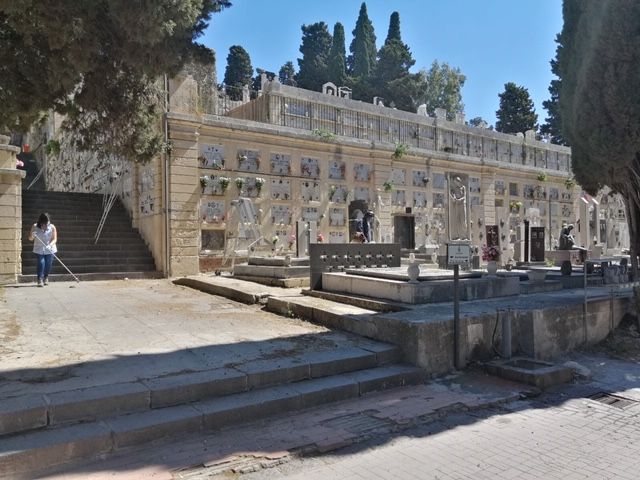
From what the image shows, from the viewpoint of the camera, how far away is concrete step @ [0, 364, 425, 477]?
3221 mm

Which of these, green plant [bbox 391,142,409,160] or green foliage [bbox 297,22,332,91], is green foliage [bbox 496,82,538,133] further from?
green plant [bbox 391,142,409,160]

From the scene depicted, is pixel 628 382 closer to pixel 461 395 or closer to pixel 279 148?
pixel 461 395

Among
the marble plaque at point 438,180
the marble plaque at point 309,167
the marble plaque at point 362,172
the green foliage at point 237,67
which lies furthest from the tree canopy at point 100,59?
the green foliage at point 237,67

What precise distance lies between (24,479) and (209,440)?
1194 millimetres

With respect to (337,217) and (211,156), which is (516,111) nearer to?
(337,217)

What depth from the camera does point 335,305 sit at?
7801 millimetres

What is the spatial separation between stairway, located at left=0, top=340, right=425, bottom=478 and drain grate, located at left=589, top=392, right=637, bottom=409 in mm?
1792

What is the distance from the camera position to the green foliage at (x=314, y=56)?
52062mm

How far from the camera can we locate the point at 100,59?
591cm

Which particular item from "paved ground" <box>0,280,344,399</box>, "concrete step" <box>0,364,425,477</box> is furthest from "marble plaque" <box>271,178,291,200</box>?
"concrete step" <box>0,364,425,477</box>

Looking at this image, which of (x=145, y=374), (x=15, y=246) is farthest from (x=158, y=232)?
(x=145, y=374)

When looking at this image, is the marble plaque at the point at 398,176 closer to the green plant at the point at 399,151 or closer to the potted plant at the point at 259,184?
the green plant at the point at 399,151

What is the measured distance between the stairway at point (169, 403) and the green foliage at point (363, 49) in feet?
162

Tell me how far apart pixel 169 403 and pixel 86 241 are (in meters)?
12.8
